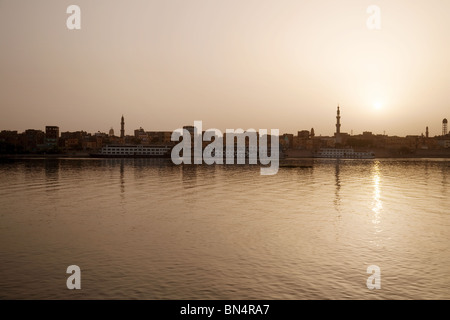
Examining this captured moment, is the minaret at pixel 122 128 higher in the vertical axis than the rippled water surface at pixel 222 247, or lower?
higher

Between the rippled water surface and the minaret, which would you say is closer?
the rippled water surface

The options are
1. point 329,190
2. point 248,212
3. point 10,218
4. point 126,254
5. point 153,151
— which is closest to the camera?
point 126,254

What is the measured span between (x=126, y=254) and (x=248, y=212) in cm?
1351

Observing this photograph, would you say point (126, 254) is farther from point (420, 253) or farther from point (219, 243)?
point (420, 253)

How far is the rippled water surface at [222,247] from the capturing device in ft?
45.5

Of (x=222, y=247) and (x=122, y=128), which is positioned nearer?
(x=222, y=247)

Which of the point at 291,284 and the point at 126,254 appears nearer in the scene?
the point at 291,284

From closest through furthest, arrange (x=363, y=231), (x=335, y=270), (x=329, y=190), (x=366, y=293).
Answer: (x=366, y=293)
(x=335, y=270)
(x=363, y=231)
(x=329, y=190)

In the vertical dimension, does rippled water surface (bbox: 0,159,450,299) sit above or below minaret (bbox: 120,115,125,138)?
below

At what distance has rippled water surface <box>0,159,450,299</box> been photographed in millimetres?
13875

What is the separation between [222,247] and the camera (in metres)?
19.5

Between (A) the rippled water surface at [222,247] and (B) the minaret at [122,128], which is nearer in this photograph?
(A) the rippled water surface at [222,247]

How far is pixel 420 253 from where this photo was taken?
1867 centimetres
